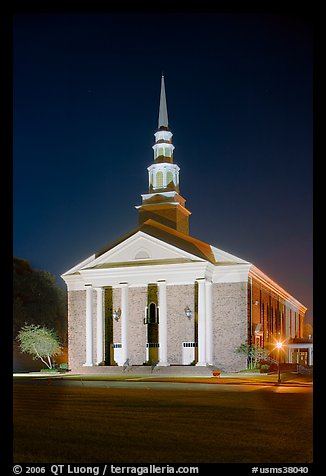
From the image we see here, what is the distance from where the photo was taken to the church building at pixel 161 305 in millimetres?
51906

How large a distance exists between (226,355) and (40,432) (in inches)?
1495

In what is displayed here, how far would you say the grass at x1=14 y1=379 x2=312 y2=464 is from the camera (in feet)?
42.1

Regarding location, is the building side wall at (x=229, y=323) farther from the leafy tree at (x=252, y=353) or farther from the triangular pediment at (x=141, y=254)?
the triangular pediment at (x=141, y=254)

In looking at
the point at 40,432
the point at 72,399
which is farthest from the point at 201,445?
the point at 72,399

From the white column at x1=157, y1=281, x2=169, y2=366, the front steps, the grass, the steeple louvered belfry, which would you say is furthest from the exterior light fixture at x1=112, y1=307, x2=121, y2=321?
the grass

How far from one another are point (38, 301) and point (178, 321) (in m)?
28.2

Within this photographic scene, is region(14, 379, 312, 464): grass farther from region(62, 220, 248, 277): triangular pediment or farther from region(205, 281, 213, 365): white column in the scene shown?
region(62, 220, 248, 277): triangular pediment

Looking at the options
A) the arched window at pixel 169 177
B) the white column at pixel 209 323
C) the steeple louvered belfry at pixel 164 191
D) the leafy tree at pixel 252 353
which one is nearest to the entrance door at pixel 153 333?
the white column at pixel 209 323

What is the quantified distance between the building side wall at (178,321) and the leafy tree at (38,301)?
24510 millimetres

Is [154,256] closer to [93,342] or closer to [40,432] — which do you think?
[93,342]

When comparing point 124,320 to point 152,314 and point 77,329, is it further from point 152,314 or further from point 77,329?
point 77,329

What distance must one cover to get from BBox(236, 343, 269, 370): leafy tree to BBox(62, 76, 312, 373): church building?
0.54m

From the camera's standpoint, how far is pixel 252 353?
5122 cm

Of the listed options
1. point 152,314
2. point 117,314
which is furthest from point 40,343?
point 152,314
